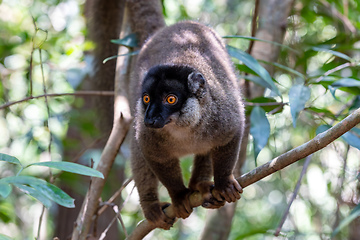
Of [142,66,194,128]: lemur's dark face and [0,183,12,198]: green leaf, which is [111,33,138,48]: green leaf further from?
[0,183,12,198]: green leaf

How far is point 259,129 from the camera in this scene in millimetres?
3525

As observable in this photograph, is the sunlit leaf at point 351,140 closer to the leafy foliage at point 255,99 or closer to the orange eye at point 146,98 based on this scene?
the leafy foliage at point 255,99

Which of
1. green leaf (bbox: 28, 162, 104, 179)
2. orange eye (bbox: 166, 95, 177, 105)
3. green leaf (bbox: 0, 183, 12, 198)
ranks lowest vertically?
orange eye (bbox: 166, 95, 177, 105)

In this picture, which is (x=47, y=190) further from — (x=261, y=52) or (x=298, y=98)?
(x=261, y=52)

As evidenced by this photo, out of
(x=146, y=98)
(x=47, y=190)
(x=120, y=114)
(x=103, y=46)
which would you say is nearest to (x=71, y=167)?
(x=47, y=190)

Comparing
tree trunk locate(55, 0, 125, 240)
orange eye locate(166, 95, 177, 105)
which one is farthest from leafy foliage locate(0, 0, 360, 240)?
orange eye locate(166, 95, 177, 105)

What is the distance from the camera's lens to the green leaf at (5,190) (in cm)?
150

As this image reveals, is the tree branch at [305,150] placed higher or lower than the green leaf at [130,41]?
lower

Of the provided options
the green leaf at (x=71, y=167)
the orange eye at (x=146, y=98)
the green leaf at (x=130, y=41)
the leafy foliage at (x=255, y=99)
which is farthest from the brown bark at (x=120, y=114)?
the green leaf at (x=71, y=167)

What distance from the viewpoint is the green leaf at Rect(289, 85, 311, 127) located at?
3327 millimetres

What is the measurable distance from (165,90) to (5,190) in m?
1.69

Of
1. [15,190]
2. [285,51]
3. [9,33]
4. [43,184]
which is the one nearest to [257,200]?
[285,51]

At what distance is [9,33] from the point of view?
739 cm

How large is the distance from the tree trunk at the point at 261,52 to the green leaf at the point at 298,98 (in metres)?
1.19
